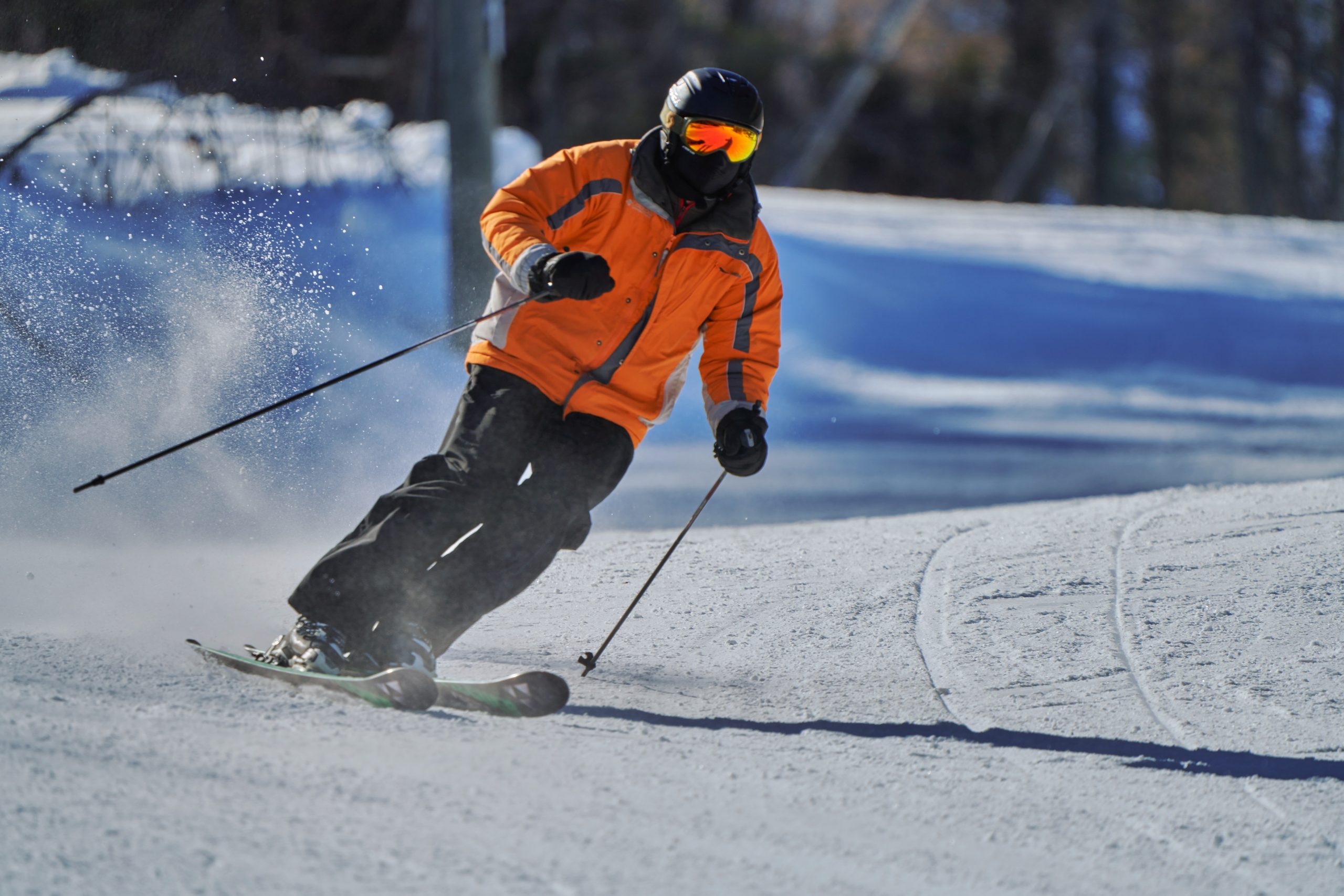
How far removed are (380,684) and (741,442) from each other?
47.3 inches

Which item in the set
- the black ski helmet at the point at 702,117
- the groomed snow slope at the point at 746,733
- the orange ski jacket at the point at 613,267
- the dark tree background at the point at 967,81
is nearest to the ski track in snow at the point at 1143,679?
the groomed snow slope at the point at 746,733

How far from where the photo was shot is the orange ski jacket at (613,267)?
3547 mm

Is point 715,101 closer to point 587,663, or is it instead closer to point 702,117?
point 702,117

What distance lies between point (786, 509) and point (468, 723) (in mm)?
3627

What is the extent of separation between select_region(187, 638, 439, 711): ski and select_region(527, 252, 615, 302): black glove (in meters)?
0.94

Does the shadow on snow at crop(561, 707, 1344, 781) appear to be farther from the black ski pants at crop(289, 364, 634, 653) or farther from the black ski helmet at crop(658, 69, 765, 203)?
the black ski helmet at crop(658, 69, 765, 203)

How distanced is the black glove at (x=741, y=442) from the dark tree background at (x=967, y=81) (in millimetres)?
7296

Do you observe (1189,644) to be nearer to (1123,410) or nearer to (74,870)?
(74,870)

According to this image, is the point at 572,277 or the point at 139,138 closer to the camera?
the point at 572,277

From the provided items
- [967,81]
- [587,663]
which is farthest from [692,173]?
[967,81]

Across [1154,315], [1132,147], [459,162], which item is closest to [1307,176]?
[1132,147]

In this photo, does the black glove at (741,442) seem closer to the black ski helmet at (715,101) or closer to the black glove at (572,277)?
the black glove at (572,277)

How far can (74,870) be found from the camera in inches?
84.7

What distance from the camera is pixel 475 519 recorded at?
132 inches
